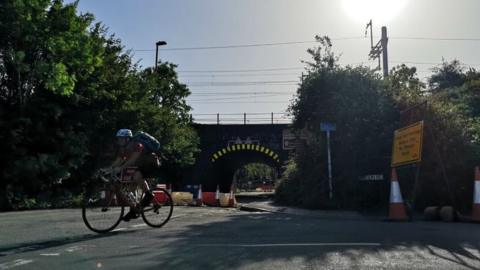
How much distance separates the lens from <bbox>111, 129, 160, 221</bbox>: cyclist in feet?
32.7

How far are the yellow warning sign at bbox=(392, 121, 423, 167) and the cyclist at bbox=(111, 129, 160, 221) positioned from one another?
6.35 meters

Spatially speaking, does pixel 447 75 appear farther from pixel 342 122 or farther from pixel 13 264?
pixel 13 264

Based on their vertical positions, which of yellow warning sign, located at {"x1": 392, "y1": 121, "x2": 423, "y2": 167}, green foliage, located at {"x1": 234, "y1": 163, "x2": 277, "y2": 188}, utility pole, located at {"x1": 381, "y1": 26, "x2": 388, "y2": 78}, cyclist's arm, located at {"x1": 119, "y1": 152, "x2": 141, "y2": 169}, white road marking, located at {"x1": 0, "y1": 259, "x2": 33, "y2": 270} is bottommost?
white road marking, located at {"x1": 0, "y1": 259, "x2": 33, "y2": 270}

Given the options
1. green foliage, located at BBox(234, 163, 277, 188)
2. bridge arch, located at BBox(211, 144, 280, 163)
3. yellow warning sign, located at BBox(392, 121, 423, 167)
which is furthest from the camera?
green foliage, located at BBox(234, 163, 277, 188)

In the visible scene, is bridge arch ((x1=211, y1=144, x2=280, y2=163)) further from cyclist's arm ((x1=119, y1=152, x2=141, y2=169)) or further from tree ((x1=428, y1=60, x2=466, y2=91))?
cyclist's arm ((x1=119, y1=152, x2=141, y2=169))

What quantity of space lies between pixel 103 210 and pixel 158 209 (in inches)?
39.8

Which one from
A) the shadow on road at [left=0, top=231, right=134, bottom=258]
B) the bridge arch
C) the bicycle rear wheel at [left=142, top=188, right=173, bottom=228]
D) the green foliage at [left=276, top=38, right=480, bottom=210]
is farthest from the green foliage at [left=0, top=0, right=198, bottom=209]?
the bridge arch

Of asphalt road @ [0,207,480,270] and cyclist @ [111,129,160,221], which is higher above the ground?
cyclist @ [111,129,160,221]

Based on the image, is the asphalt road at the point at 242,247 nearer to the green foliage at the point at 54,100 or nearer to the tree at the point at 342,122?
the tree at the point at 342,122

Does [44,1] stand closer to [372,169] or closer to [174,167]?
[372,169]

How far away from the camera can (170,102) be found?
40562mm

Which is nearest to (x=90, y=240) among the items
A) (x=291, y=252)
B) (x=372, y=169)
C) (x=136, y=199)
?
(x=136, y=199)

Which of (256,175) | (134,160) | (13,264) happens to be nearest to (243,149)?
(134,160)

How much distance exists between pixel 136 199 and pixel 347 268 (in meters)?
4.98
